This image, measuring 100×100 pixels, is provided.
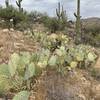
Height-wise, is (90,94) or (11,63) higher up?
(11,63)

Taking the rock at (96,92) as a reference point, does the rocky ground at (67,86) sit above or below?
above

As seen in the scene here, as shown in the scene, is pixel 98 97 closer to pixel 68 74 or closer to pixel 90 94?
pixel 90 94

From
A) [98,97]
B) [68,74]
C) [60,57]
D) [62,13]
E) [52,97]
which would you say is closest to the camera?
[52,97]

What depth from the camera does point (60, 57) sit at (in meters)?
8.04

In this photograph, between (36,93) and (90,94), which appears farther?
(90,94)

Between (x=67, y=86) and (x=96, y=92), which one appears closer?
(x=67, y=86)

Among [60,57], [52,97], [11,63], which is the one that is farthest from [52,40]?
[52,97]

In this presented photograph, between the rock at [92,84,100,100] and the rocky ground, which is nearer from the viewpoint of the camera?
the rocky ground

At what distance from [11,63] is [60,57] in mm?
1848

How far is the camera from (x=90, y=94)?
6.40 meters

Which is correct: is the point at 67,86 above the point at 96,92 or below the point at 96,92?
above

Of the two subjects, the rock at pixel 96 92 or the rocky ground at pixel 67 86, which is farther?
the rock at pixel 96 92

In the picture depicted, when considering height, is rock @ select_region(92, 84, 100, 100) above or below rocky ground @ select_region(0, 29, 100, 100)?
below

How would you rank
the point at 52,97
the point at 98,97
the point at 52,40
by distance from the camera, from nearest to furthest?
the point at 52,97 → the point at 98,97 → the point at 52,40
